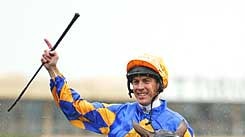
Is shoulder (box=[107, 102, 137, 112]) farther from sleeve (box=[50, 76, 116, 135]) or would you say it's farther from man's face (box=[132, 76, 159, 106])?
man's face (box=[132, 76, 159, 106])

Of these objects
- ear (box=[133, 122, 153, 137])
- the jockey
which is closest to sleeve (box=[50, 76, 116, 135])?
the jockey

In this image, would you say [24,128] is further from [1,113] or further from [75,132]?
[1,113]

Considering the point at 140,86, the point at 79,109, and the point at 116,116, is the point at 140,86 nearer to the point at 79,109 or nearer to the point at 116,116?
the point at 116,116

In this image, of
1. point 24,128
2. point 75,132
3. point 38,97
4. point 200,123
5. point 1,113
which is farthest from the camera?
point 38,97

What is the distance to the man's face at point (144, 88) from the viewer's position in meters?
6.96

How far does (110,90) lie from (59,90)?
22.9 meters

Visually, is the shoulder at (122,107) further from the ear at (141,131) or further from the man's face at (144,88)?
the ear at (141,131)

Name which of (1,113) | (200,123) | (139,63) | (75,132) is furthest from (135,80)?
(75,132)

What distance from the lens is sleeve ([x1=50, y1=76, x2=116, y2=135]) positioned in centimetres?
714

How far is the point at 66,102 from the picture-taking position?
715cm

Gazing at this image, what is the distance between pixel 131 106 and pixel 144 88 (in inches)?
10.4

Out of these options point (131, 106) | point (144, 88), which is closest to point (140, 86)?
point (144, 88)

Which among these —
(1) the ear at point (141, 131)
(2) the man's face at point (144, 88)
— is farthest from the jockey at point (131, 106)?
(1) the ear at point (141, 131)

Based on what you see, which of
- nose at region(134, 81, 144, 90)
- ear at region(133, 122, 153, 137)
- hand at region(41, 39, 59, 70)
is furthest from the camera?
hand at region(41, 39, 59, 70)
